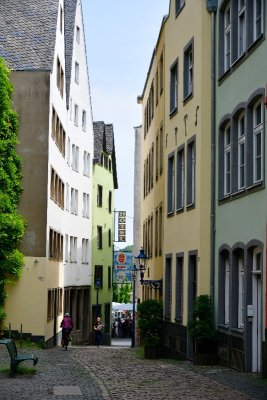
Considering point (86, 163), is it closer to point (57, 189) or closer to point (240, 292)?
point (57, 189)

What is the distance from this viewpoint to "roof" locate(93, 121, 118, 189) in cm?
6500

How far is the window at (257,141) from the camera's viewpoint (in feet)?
63.1

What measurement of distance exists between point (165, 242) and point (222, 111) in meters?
9.33

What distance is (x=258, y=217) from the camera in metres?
19.1

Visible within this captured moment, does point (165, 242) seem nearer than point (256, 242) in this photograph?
No

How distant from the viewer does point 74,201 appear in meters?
55.7

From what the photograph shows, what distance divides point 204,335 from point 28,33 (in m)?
22.2

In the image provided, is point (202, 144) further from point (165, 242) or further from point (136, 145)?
point (136, 145)

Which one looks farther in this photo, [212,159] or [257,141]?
[212,159]

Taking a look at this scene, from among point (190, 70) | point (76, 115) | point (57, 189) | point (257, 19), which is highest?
point (76, 115)

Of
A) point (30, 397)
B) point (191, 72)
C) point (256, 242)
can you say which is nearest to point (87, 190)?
point (191, 72)

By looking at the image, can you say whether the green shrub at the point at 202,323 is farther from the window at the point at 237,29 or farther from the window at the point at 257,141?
the window at the point at 237,29

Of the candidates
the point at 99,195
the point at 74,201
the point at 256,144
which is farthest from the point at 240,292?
the point at 99,195

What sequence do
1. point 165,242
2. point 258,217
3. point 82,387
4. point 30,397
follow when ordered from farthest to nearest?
point 165,242 < point 258,217 < point 82,387 < point 30,397
